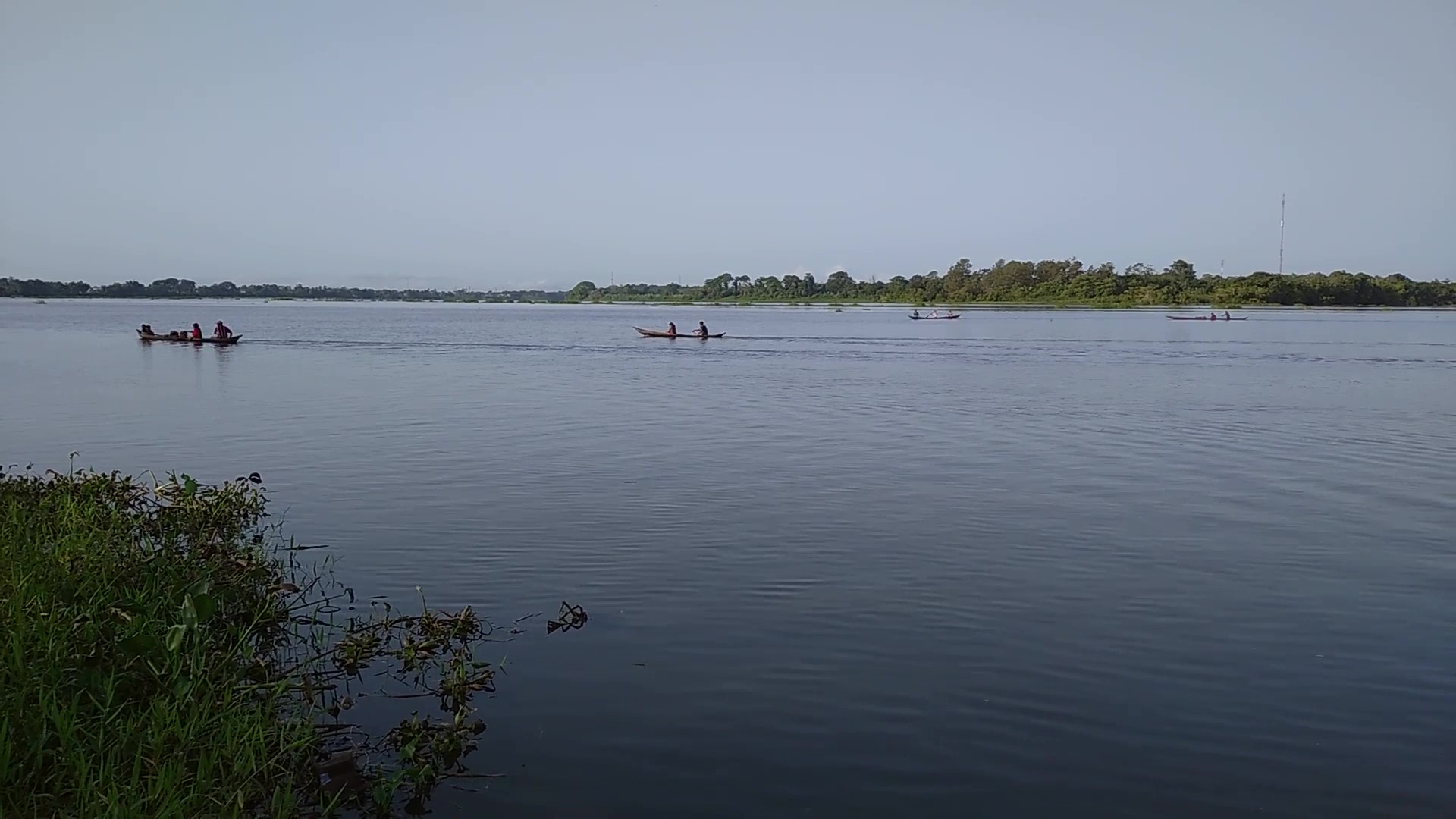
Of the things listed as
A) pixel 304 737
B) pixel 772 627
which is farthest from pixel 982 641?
pixel 304 737

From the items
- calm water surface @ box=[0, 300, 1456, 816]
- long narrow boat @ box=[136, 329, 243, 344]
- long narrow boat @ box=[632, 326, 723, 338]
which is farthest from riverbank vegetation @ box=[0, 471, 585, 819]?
long narrow boat @ box=[632, 326, 723, 338]

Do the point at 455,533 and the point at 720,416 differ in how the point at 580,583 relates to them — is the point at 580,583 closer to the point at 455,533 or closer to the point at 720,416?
the point at 455,533

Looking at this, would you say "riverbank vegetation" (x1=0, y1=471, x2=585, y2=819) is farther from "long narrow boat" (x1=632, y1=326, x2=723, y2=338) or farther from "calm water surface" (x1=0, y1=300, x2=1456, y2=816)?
"long narrow boat" (x1=632, y1=326, x2=723, y2=338)

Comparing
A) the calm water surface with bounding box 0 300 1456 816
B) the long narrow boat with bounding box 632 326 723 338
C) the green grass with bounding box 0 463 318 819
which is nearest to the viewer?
the green grass with bounding box 0 463 318 819

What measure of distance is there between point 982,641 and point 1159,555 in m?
3.64

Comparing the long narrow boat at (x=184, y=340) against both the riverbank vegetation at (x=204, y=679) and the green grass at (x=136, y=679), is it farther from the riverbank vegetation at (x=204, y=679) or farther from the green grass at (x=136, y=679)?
the green grass at (x=136, y=679)

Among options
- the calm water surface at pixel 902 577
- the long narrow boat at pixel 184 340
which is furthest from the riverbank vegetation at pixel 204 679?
the long narrow boat at pixel 184 340

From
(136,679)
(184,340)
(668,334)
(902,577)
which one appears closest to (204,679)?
(136,679)

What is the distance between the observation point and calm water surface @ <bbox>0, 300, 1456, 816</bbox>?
6387 millimetres

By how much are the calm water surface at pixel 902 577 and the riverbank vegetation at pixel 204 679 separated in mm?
450

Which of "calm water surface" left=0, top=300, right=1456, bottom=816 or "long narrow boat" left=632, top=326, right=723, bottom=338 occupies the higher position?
"long narrow boat" left=632, top=326, right=723, bottom=338

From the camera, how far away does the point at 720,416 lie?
23.8 m

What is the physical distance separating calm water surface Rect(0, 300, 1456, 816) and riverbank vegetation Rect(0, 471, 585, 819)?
0.45 m

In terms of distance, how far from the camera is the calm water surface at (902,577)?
21.0 ft
